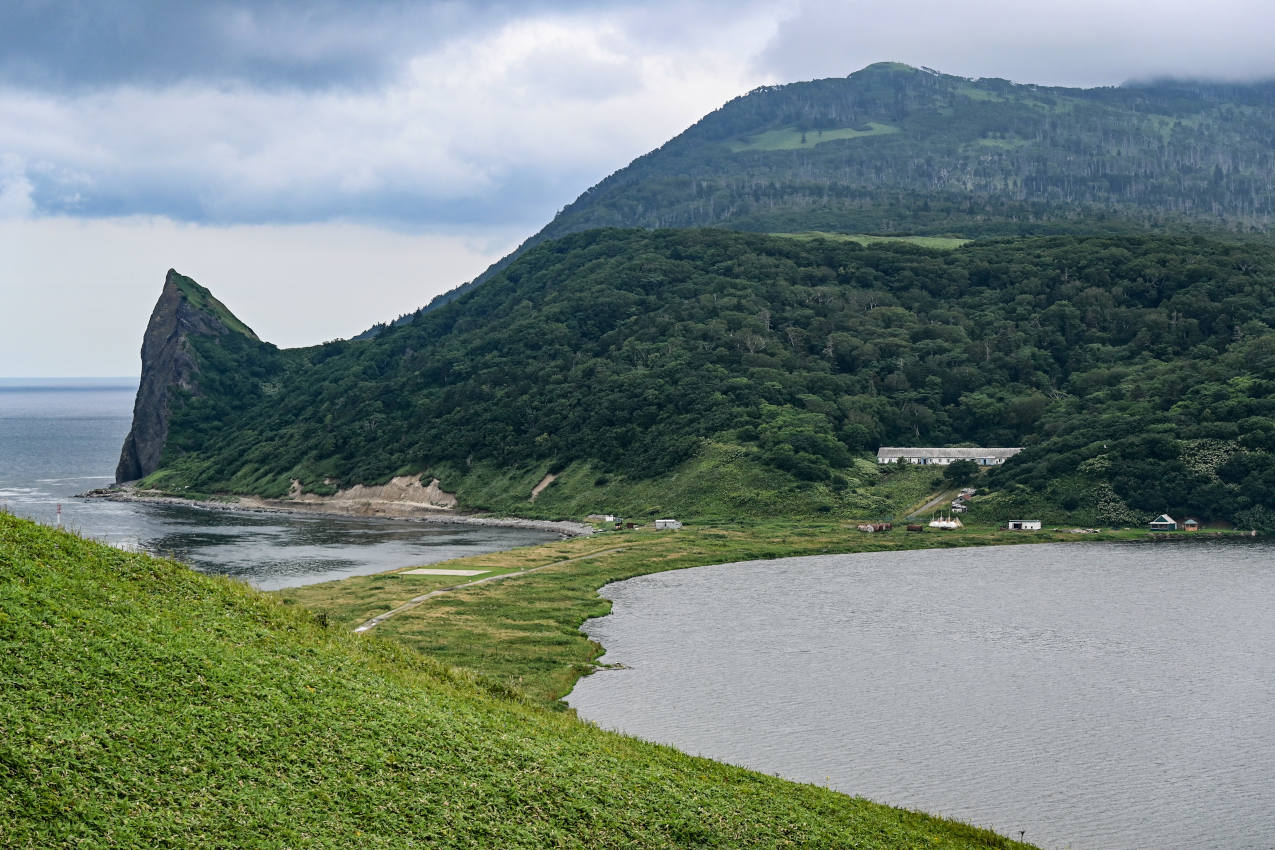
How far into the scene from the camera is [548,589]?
94625mm

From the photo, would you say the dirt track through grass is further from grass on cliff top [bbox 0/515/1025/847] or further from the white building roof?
the white building roof

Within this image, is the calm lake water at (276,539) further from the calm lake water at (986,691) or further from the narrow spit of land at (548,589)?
the calm lake water at (986,691)

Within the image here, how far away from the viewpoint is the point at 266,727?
29.6 m

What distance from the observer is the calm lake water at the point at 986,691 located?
1788 inches

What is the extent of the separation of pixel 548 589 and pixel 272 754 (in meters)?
66.4

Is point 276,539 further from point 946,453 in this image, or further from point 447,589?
point 946,453

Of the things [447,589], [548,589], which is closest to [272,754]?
[447,589]

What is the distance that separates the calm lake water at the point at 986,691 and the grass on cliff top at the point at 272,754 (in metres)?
7.95

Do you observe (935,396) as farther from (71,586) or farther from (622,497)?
(71,586)

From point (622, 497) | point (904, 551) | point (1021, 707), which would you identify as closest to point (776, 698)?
point (1021, 707)

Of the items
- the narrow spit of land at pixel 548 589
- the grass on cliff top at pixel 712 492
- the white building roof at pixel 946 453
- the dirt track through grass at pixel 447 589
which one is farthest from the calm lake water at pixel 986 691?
the white building roof at pixel 946 453

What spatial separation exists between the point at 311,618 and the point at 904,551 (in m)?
90.4

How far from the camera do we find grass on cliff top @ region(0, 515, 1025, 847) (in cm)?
2477

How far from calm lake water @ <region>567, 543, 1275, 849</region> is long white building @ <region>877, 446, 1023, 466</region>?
199 ft
